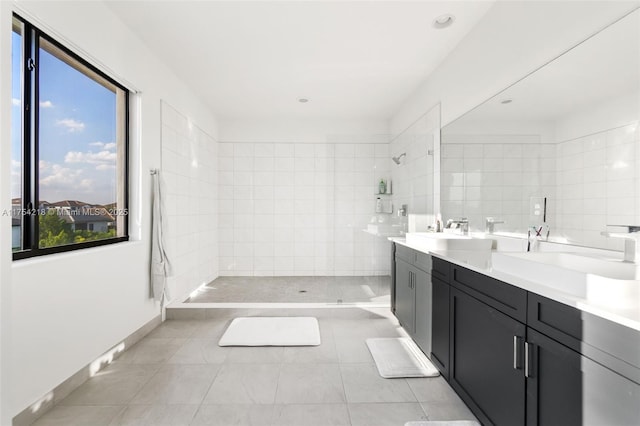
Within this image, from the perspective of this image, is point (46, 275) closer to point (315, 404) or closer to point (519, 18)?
point (315, 404)

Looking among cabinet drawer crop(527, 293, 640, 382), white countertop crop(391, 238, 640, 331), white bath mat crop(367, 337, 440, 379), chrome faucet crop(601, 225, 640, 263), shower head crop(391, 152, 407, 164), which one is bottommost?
white bath mat crop(367, 337, 440, 379)

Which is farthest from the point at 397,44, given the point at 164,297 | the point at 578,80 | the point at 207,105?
the point at 164,297

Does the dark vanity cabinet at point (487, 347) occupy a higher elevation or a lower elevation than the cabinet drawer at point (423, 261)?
lower

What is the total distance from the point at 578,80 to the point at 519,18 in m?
0.71

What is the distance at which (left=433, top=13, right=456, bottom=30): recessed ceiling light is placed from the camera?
2605 millimetres

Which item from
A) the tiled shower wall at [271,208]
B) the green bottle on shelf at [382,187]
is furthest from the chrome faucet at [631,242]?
the tiled shower wall at [271,208]

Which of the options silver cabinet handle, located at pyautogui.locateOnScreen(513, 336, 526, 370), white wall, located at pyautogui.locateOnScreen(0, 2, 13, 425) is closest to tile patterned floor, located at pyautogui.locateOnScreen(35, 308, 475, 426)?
silver cabinet handle, located at pyautogui.locateOnScreen(513, 336, 526, 370)

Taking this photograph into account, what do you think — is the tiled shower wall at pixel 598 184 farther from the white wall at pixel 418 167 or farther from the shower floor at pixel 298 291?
the shower floor at pixel 298 291

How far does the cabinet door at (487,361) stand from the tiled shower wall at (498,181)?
740mm

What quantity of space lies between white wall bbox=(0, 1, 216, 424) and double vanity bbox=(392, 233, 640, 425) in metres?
1.89

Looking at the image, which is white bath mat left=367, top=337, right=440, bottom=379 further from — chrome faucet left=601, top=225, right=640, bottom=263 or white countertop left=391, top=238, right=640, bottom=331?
chrome faucet left=601, top=225, right=640, bottom=263

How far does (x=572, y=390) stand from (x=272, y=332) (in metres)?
2.50

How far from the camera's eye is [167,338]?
313cm

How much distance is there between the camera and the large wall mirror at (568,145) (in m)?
1.51
